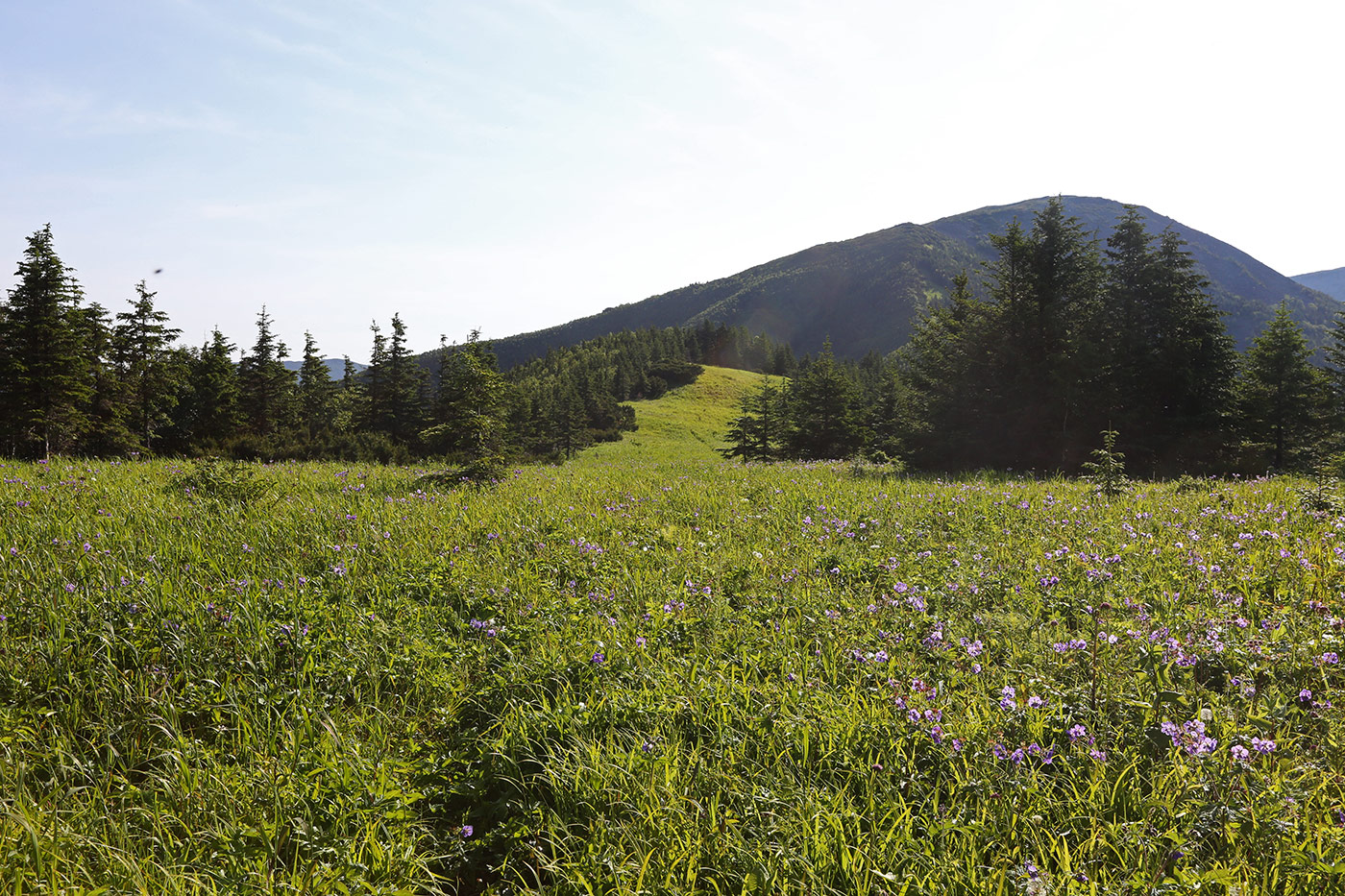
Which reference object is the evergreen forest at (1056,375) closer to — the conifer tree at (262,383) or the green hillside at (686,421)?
the conifer tree at (262,383)

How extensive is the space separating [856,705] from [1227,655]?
7.41 feet

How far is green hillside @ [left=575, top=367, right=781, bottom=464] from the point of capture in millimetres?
57250

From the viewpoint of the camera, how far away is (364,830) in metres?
2.52

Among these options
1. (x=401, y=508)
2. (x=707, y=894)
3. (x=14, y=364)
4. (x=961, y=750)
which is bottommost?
(x=707, y=894)

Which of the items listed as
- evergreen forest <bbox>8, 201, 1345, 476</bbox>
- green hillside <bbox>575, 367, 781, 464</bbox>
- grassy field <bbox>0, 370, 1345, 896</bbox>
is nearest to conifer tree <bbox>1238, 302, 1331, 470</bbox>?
evergreen forest <bbox>8, 201, 1345, 476</bbox>

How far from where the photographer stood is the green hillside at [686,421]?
A: 57250 mm

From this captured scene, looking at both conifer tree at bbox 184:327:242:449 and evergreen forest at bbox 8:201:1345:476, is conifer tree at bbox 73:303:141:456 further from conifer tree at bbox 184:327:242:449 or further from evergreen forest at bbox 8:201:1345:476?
conifer tree at bbox 184:327:242:449

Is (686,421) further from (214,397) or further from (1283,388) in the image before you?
(1283,388)

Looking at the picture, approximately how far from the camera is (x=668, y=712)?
323 centimetres

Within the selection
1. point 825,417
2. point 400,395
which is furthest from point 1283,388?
point 400,395

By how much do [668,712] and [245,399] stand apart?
178 ft

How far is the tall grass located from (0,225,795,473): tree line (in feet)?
19.7

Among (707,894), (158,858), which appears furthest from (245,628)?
(707,894)

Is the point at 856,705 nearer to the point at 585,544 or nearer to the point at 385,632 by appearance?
the point at 385,632
